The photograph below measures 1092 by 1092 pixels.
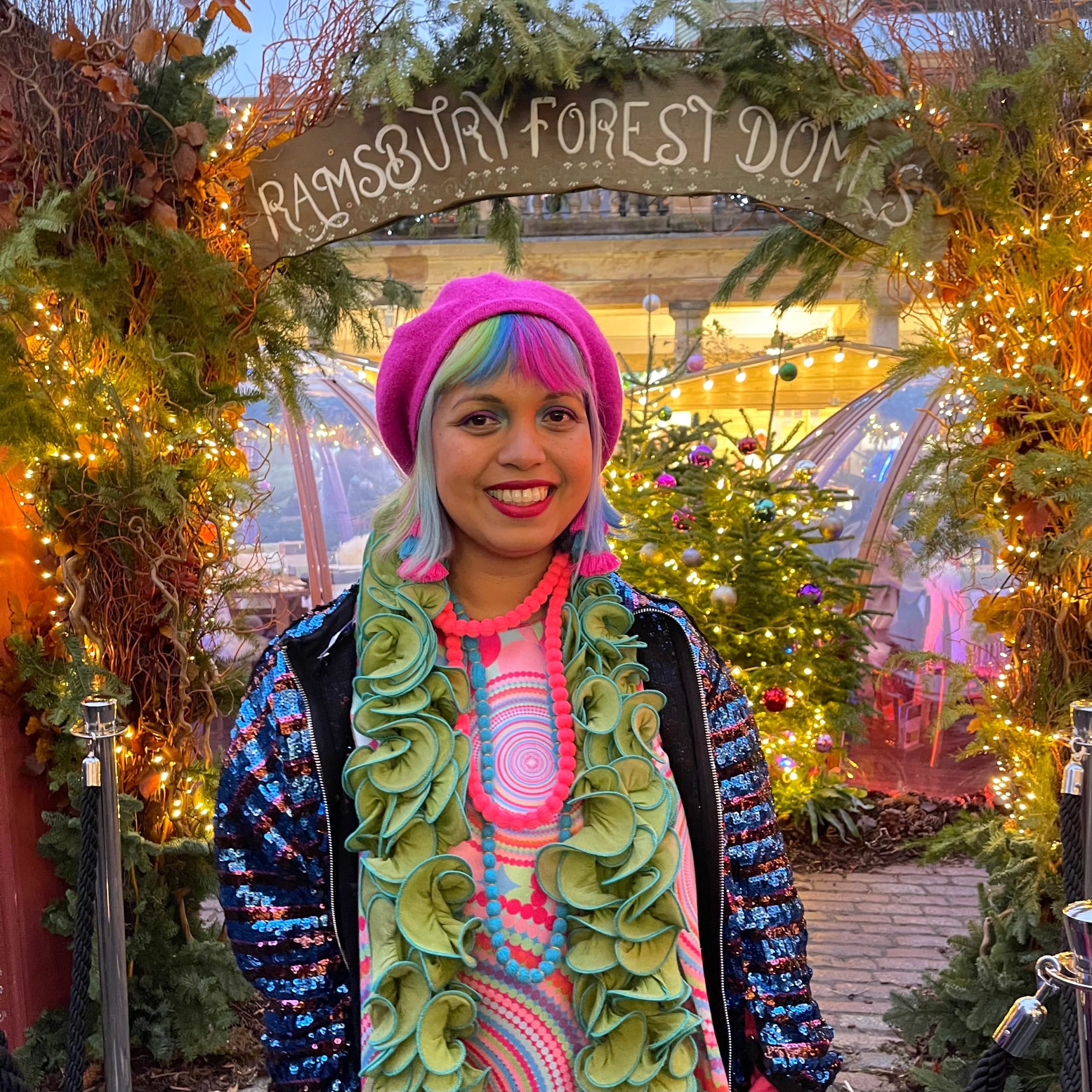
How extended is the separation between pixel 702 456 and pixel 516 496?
4.41 m

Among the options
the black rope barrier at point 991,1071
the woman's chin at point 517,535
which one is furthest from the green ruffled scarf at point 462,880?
the black rope barrier at point 991,1071

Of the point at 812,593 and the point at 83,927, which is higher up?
the point at 812,593

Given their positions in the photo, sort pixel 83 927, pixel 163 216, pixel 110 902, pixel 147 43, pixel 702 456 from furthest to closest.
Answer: pixel 702 456 → pixel 163 216 → pixel 147 43 → pixel 110 902 → pixel 83 927

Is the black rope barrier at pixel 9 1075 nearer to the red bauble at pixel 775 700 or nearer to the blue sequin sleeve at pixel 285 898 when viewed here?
the blue sequin sleeve at pixel 285 898

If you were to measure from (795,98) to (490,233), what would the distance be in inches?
43.8

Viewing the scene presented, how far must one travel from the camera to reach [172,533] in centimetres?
340

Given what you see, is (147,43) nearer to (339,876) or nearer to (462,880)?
(339,876)

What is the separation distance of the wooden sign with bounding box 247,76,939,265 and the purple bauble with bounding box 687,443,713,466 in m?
2.63

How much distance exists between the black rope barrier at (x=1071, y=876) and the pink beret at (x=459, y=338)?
3.18ft

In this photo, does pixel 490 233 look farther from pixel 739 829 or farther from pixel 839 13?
pixel 739 829

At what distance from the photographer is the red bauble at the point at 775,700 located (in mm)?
5250

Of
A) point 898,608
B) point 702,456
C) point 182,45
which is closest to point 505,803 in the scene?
point 182,45

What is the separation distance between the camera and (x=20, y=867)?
327 centimetres

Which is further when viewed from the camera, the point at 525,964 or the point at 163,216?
the point at 163,216
